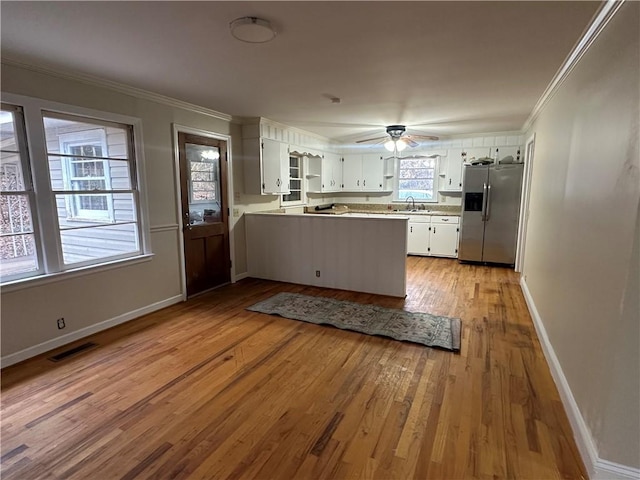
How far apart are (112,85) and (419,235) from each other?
5.52 meters

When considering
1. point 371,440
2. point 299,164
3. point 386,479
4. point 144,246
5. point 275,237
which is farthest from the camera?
point 299,164

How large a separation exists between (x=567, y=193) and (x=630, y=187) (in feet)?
3.66

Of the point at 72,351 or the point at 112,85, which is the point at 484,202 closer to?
the point at 112,85

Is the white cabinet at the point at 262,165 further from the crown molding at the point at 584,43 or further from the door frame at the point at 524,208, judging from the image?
the door frame at the point at 524,208

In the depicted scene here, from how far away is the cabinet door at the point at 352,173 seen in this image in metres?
7.59

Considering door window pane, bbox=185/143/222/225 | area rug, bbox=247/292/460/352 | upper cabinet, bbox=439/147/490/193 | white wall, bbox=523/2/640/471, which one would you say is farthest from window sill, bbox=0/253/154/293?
upper cabinet, bbox=439/147/490/193

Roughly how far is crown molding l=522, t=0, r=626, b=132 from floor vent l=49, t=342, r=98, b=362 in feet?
14.6

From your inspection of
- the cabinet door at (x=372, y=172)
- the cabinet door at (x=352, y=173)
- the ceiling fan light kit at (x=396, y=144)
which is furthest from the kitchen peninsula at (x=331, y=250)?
the cabinet door at (x=352, y=173)

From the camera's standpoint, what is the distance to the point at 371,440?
1.92m

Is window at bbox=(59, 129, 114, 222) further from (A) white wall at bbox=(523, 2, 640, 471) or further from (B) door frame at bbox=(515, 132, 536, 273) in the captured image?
(B) door frame at bbox=(515, 132, 536, 273)

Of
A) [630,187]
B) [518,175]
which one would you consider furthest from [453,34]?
[518,175]

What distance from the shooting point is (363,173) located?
756 cm

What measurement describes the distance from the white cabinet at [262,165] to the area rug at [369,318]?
5.81ft

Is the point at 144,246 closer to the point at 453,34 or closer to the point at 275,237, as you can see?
the point at 275,237
